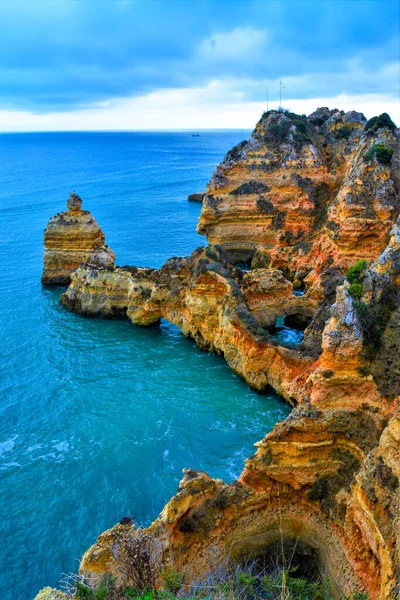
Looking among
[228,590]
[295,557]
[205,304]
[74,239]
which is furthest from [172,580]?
[74,239]

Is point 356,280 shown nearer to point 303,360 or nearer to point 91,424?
point 303,360

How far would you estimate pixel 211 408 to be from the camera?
90.3ft

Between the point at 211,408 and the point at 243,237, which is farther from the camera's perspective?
the point at 243,237

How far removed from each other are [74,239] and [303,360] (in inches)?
1065

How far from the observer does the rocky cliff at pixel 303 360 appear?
14516mm

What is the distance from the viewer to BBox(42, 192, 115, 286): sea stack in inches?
1727

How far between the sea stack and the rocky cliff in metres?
5.30

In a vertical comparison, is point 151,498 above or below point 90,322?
below

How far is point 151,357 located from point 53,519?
583 inches

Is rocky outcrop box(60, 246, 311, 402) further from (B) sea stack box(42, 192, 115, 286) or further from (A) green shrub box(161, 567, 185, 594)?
(A) green shrub box(161, 567, 185, 594)

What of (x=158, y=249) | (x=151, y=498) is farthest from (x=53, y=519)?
(x=158, y=249)

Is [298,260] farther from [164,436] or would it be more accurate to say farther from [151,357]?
[164,436]

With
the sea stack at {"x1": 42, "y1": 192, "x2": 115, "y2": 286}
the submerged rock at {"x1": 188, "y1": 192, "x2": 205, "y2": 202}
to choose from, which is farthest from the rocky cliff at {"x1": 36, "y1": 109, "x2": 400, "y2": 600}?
the submerged rock at {"x1": 188, "y1": 192, "x2": 205, "y2": 202}

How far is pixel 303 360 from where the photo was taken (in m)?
25.7
